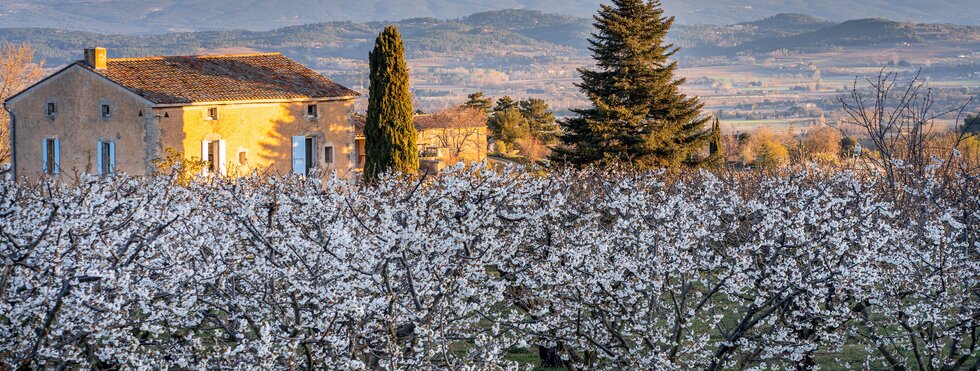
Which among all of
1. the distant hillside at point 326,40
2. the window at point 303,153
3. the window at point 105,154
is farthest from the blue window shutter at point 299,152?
the distant hillside at point 326,40

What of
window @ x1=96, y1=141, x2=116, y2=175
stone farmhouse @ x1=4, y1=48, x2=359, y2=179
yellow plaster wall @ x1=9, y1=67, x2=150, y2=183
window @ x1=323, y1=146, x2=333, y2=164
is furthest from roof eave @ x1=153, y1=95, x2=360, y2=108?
window @ x1=96, y1=141, x2=116, y2=175

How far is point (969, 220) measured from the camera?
965 cm

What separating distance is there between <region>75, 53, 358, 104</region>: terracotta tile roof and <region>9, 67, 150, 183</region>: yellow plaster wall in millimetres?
485

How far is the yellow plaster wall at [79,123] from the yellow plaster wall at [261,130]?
0.88m

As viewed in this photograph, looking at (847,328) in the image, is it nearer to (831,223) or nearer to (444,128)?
(831,223)

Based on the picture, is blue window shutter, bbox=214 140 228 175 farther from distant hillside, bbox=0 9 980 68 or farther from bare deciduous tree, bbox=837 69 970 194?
distant hillside, bbox=0 9 980 68

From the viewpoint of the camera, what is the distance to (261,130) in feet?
102

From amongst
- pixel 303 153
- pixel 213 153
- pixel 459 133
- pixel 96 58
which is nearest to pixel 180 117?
pixel 213 153

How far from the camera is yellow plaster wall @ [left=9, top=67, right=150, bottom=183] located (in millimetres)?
29141

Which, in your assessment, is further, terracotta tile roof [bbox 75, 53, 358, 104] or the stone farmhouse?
terracotta tile roof [bbox 75, 53, 358, 104]

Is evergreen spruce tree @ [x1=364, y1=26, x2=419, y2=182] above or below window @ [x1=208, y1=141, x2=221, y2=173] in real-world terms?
above

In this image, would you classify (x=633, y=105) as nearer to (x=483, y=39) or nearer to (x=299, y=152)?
(x=299, y=152)

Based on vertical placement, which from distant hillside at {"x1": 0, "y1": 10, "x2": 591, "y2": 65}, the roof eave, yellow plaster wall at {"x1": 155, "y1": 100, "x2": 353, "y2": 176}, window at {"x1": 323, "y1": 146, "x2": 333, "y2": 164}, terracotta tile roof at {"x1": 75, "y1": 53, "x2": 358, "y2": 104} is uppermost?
distant hillside at {"x1": 0, "y1": 10, "x2": 591, "y2": 65}

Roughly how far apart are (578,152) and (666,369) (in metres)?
26.0
